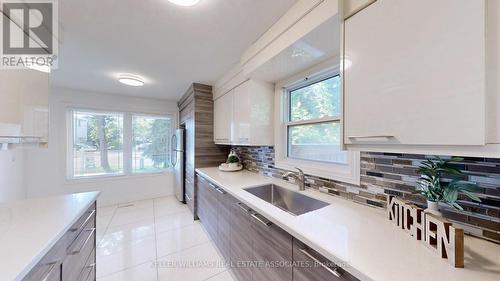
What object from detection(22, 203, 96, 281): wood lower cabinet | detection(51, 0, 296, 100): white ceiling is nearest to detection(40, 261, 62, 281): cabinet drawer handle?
detection(22, 203, 96, 281): wood lower cabinet

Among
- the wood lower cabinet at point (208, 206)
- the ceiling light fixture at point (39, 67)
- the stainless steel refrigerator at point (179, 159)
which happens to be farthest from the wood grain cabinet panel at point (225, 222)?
the stainless steel refrigerator at point (179, 159)

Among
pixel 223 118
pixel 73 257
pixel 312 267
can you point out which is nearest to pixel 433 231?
pixel 312 267

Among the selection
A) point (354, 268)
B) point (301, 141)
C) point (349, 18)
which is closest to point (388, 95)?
point (349, 18)

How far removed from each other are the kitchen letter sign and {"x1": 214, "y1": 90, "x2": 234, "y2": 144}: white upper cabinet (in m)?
1.95

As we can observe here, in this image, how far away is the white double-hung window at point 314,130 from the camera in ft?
4.99

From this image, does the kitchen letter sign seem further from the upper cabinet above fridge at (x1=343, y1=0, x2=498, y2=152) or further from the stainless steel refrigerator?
the stainless steel refrigerator

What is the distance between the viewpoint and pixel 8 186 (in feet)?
7.99

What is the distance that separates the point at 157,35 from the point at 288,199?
1.95 m

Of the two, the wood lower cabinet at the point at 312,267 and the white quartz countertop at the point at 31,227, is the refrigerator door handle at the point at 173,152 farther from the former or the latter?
the wood lower cabinet at the point at 312,267

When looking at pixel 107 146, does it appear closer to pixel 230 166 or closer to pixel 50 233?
pixel 230 166

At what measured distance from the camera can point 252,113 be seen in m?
2.08

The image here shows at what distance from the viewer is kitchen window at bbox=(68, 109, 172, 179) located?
348 cm

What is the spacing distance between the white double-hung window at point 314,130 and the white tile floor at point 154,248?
1.37 metres

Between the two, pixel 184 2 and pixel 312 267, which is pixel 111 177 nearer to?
pixel 184 2
